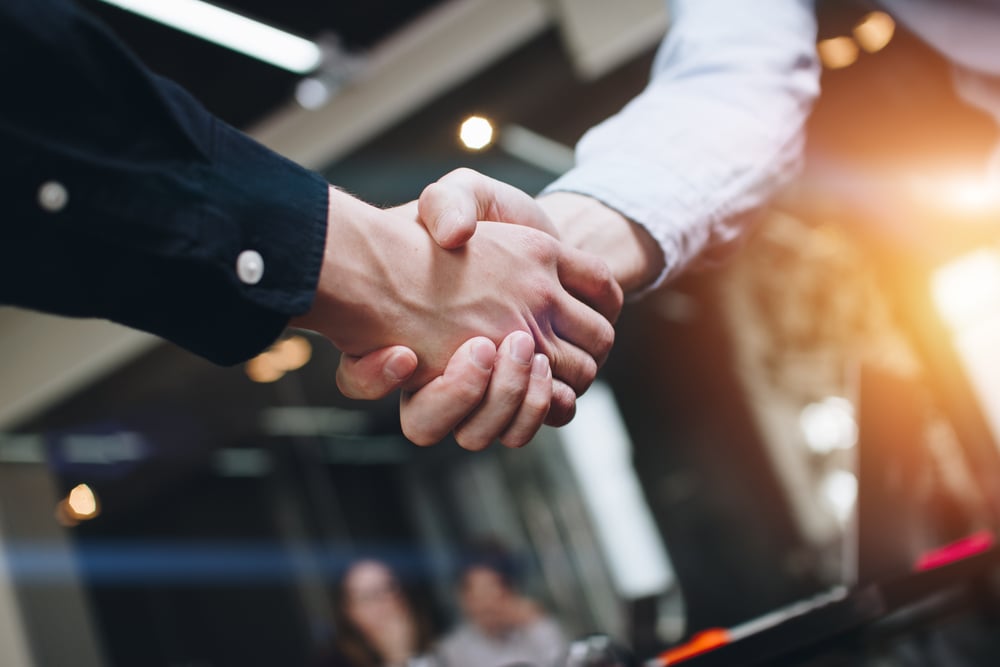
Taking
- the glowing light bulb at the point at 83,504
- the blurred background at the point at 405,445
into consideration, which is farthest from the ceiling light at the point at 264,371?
the glowing light bulb at the point at 83,504

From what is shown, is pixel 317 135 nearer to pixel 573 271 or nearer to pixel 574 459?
pixel 574 459

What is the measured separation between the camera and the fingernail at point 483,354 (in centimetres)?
71

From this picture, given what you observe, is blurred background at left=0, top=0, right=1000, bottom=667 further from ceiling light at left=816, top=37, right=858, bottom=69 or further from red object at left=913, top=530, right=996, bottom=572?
red object at left=913, top=530, right=996, bottom=572

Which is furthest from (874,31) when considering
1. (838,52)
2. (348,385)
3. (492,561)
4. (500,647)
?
(492,561)

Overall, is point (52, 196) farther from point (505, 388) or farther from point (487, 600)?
point (487, 600)

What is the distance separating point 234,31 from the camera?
9.10 ft

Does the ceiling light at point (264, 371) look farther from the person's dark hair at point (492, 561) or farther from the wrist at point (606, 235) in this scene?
the wrist at point (606, 235)

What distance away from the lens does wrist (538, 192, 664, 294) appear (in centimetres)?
88

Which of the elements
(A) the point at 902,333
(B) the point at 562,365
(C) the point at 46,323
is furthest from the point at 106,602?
(B) the point at 562,365

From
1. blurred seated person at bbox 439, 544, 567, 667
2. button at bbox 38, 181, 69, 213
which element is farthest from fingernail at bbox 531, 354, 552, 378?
blurred seated person at bbox 439, 544, 567, 667

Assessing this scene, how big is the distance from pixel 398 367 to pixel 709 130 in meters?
0.50

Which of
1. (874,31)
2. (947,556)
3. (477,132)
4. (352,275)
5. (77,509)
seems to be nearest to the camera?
(352,275)

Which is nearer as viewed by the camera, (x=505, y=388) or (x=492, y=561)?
(x=505, y=388)

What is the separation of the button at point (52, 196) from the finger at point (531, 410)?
0.40 m
